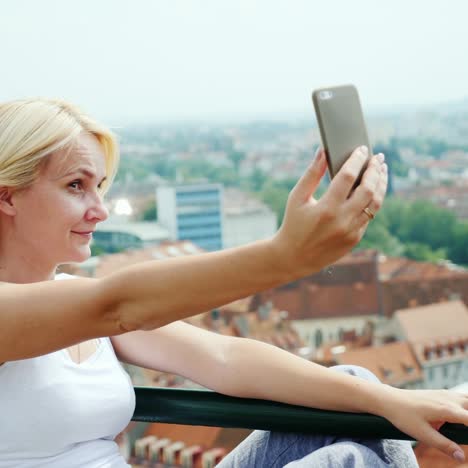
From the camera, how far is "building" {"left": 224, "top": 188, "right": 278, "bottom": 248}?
90.5ft

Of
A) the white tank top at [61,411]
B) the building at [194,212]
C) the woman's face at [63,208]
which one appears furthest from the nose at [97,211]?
the building at [194,212]

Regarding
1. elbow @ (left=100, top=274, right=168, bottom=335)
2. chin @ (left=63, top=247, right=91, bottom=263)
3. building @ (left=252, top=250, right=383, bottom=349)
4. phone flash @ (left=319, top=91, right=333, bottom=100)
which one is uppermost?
phone flash @ (left=319, top=91, right=333, bottom=100)

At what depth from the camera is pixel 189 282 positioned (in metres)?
0.58

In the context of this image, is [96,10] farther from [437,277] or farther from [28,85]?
[437,277]

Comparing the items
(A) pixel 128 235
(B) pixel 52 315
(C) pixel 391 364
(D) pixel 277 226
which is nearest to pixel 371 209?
(B) pixel 52 315

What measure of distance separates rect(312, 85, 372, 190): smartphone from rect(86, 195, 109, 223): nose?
0.28 m

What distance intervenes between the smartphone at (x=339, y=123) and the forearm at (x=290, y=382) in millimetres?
300

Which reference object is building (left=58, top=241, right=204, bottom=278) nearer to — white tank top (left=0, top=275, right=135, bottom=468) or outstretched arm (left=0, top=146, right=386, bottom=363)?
white tank top (left=0, top=275, right=135, bottom=468)

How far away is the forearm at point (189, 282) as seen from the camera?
0.56 meters

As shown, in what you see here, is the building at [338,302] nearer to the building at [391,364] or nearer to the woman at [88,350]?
the building at [391,364]

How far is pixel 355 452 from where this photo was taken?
73 cm

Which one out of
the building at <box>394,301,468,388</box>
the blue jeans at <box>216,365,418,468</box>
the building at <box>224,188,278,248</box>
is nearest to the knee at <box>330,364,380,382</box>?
the blue jeans at <box>216,365,418,468</box>

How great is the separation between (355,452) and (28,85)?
35.3 metres

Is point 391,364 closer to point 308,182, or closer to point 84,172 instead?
point 84,172
